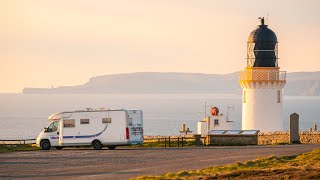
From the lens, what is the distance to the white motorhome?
46969 millimetres

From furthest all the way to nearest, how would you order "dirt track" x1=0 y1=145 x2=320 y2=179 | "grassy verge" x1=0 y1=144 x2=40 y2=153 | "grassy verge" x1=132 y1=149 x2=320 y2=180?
"grassy verge" x1=0 y1=144 x2=40 y2=153 < "dirt track" x1=0 y1=145 x2=320 y2=179 < "grassy verge" x1=132 y1=149 x2=320 y2=180

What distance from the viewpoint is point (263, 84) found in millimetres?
67438

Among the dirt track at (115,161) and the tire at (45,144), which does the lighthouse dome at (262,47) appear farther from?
the tire at (45,144)

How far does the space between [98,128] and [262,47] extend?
77.5 feet

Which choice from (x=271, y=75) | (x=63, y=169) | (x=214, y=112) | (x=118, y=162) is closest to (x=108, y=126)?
(x=118, y=162)

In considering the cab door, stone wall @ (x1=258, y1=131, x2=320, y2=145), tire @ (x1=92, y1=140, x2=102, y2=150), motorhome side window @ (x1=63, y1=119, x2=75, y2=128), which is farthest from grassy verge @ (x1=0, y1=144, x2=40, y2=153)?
stone wall @ (x1=258, y1=131, x2=320, y2=145)

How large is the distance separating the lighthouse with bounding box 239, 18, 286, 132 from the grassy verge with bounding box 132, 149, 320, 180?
1232 inches

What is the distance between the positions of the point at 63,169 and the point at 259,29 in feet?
115

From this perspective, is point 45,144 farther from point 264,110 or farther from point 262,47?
point 262,47

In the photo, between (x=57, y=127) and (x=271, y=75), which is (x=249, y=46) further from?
(x=57, y=127)

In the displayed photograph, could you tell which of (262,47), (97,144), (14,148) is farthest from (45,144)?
(262,47)

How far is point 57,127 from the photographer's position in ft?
159

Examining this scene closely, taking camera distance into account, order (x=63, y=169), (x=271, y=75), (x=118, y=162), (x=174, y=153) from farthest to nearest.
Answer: (x=271, y=75), (x=174, y=153), (x=118, y=162), (x=63, y=169)

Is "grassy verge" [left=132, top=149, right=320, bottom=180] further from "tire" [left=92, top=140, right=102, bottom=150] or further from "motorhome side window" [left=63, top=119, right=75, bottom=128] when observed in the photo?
"motorhome side window" [left=63, top=119, right=75, bottom=128]
